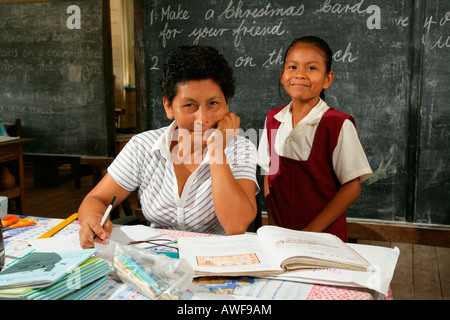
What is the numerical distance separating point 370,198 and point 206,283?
6.24ft

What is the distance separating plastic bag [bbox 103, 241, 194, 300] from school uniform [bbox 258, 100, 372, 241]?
1.00 m

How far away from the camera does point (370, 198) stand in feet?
8.37

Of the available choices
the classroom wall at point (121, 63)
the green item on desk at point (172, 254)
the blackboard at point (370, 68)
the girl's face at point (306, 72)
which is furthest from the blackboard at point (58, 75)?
the green item on desk at point (172, 254)

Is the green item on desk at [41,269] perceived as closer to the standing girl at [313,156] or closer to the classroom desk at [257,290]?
the classroom desk at [257,290]

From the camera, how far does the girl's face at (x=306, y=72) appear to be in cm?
173

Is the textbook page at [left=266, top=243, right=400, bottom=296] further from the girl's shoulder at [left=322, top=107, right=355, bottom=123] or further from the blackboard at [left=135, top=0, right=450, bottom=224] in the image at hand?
the blackboard at [left=135, top=0, right=450, bottom=224]

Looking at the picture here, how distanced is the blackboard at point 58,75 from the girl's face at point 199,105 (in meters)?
2.63

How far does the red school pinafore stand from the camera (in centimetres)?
174

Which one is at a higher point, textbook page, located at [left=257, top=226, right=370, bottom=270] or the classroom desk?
textbook page, located at [left=257, top=226, right=370, bottom=270]

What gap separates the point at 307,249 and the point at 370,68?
1.76 meters

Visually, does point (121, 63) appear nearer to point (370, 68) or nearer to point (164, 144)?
point (370, 68)

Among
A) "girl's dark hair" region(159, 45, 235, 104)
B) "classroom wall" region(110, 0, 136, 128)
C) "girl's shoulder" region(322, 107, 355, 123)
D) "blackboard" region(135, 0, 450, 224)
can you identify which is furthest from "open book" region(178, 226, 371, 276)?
"classroom wall" region(110, 0, 136, 128)
